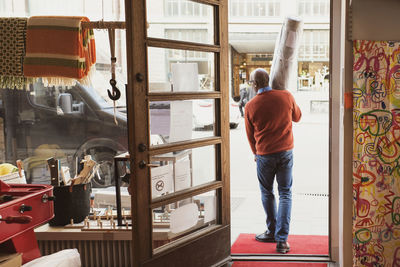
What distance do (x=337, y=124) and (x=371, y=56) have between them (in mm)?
669

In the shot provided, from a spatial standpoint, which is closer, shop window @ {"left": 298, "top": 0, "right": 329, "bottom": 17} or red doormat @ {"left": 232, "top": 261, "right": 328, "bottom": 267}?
red doormat @ {"left": 232, "top": 261, "right": 328, "bottom": 267}

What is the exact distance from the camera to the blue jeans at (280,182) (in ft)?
12.3

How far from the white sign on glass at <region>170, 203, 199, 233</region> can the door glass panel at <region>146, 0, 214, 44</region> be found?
46.0 inches

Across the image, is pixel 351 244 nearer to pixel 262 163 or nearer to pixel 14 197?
pixel 262 163

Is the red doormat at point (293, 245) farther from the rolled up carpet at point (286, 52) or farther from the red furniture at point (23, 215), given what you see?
the red furniture at point (23, 215)

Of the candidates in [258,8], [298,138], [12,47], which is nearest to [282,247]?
[12,47]

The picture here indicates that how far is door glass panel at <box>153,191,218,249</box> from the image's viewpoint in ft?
9.87

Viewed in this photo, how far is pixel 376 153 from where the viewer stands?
2910 millimetres

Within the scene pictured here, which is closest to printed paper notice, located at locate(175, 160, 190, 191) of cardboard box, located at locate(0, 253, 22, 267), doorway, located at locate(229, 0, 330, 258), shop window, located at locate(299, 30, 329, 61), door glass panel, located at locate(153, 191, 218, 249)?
door glass panel, located at locate(153, 191, 218, 249)

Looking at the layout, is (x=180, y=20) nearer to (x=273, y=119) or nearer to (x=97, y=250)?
(x=273, y=119)

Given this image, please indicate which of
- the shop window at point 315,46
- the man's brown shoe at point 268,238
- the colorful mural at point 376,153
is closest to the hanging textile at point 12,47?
the colorful mural at point 376,153

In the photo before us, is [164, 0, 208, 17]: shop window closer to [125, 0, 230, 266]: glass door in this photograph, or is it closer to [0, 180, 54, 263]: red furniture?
[125, 0, 230, 266]: glass door

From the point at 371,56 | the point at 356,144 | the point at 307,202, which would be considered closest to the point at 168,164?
the point at 356,144

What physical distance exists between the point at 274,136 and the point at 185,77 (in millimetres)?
1048
